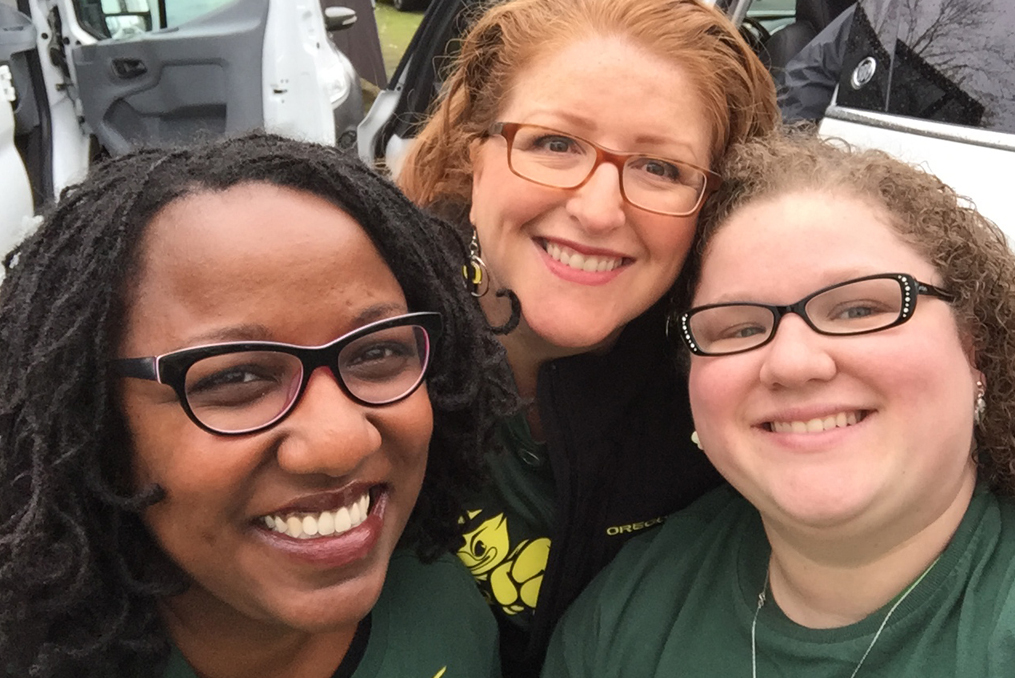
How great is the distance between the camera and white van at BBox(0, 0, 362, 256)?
400cm

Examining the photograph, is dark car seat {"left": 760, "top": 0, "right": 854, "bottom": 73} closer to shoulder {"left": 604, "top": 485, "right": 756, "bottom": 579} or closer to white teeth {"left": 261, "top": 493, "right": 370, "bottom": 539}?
shoulder {"left": 604, "top": 485, "right": 756, "bottom": 579}

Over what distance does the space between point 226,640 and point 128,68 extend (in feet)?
12.5

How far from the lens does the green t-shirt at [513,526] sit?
207 cm

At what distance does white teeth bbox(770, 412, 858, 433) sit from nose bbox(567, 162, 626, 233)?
1.93 ft

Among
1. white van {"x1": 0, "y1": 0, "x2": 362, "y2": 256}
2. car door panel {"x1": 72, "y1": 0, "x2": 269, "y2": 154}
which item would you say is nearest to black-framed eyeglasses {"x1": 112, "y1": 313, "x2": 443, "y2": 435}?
white van {"x1": 0, "y1": 0, "x2": 362, "y2": 256}

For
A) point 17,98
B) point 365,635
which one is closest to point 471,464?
point 365,635

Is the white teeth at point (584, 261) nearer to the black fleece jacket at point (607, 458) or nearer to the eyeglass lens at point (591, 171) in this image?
the eyeglass lens at point (591, 171)

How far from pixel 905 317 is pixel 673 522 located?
737 mm

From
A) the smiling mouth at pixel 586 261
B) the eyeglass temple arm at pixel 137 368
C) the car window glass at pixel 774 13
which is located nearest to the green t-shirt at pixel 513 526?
the smiling mouth at pixel 586 261

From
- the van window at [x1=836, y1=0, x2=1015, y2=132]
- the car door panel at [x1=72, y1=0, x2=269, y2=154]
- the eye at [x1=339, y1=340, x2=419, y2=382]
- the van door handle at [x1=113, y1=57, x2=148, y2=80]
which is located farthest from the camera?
the van door handle at [x1=113, y1=57, x2=148, y2=80]

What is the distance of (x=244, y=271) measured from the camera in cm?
120

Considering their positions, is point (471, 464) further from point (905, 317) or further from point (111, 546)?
point (905, 317)

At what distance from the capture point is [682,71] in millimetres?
1844

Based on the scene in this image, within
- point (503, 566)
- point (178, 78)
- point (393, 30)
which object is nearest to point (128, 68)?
point (178, 78)
